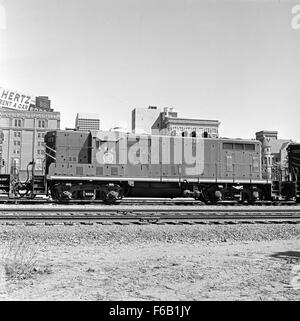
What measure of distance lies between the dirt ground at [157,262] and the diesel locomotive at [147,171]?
7.67 meters

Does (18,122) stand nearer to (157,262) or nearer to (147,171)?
(147,171)

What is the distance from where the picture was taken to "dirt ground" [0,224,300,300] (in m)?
3.98

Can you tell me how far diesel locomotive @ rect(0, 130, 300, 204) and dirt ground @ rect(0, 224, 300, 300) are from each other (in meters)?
7.67

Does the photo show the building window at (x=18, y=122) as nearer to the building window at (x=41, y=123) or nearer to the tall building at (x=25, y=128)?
the tall building at (x=25, y=128)

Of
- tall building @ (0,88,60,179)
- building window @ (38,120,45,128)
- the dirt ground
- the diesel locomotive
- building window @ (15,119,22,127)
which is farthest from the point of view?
building window @ (15,119,22,127)

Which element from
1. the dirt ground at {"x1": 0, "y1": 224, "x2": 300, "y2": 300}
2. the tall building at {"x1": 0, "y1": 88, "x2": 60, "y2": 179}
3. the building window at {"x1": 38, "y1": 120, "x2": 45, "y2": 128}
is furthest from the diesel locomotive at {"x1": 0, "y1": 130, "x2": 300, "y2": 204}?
the building window at {"x1": 38, "y1": 120, "x2": 45, "y2": 128}

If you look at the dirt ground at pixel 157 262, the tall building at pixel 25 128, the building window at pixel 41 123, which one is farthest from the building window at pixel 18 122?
the dirt ground at pixel 157 262

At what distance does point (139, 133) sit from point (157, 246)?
10.6m

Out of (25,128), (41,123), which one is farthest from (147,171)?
(25,128)

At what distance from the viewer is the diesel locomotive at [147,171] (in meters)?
16.5

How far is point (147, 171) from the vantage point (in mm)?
17500

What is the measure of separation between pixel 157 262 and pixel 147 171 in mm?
11775

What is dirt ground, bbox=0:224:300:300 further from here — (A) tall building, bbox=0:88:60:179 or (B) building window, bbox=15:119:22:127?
(B) building window, bbox=15:119:22:127
